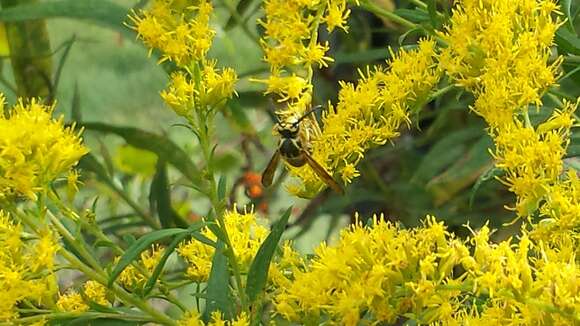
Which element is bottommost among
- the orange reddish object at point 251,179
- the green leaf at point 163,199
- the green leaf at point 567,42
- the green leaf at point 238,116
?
the orange reddish object at point 251,179

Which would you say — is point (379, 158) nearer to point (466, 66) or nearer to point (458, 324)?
point (466, 66)

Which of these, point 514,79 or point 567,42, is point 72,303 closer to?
point 514,79

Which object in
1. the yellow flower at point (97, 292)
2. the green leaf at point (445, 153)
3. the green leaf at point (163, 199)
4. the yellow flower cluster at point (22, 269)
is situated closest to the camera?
the yellow flower cluster at point (22, 269)

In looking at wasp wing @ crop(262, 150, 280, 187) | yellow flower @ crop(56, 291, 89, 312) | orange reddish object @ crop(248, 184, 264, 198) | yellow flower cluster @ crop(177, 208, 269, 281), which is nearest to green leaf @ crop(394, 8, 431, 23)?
wasp wing @ crop(262, 150, 280, 187)

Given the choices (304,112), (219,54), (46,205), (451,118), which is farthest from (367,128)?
(219,54)

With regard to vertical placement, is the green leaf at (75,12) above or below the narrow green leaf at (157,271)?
above

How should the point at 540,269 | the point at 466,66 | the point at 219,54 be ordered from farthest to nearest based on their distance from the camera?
the point at 219,54, the point at 466,66, the point at 540,269

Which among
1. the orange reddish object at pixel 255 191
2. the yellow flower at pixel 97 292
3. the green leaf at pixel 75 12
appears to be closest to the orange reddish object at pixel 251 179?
the orange reddish object at pixel 255 191

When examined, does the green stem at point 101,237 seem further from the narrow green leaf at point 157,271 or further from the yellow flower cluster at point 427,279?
the yellow flower cluster at point 427,279
